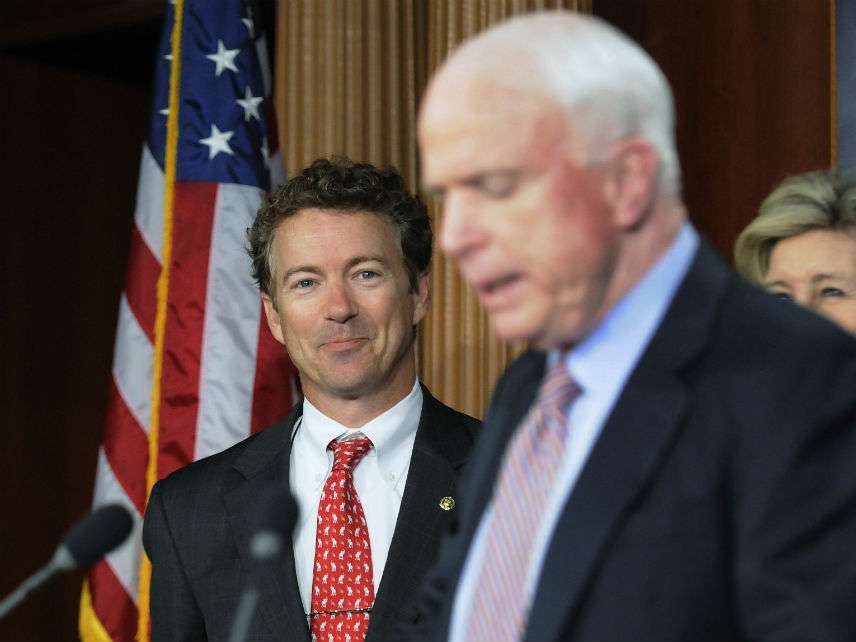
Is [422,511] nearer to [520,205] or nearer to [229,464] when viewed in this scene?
[229,464]

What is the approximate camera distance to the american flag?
11.5ft

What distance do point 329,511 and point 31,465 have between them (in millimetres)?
2505

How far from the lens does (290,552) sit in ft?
7.93

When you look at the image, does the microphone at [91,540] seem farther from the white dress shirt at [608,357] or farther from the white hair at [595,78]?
the white hair at [595,78]

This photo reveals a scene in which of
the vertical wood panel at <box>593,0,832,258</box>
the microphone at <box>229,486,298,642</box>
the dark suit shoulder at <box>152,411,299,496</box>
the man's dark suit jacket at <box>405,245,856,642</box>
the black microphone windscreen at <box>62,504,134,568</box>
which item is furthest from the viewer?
the vertical wood panel at <box>593,0,832,258</box>

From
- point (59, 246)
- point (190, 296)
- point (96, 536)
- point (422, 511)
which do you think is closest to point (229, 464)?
point (422, 511)

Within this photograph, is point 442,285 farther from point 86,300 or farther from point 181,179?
point 86,300

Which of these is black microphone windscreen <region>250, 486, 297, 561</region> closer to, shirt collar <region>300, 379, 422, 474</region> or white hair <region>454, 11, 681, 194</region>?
white hair <region>454, 11, 681, 194</region>

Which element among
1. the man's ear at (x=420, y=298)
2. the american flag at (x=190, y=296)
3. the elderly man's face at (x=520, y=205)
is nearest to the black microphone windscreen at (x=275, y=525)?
the elderly man's face at (x=520, y=205)

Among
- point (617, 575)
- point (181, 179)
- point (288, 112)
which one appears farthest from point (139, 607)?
point (617, 575)

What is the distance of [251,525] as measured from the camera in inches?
99.7

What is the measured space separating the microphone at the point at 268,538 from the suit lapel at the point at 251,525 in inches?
35.5

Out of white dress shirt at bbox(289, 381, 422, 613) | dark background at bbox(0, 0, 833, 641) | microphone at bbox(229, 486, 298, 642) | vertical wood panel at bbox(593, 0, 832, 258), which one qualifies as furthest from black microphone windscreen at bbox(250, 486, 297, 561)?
dark background at bbox(0, 0, 833, 641)

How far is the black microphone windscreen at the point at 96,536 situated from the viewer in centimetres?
152
